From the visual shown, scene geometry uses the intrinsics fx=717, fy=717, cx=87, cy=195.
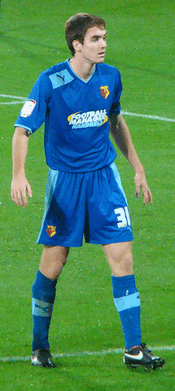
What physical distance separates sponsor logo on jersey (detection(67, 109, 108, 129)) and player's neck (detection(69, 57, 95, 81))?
0.21m

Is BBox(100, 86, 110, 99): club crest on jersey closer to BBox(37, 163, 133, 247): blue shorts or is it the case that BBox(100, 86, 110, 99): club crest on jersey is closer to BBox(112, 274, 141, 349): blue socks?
BBox(37, 163, 133, 247): blue shorts

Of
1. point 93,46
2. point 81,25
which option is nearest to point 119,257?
point 93,46

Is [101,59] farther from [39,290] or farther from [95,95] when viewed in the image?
[39,290]

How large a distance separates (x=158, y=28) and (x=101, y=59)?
45.3 feet

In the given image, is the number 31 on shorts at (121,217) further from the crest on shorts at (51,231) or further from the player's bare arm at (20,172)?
the player's bare arm at (20,172)

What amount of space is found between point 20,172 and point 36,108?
1.26ft

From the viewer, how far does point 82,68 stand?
4.09 metres

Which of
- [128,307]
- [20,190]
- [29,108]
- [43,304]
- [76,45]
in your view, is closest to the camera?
[20,190]

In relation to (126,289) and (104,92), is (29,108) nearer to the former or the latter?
(104,92)

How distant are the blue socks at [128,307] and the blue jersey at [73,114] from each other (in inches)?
27.2

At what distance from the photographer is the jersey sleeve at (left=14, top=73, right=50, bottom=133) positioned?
3.94 metres

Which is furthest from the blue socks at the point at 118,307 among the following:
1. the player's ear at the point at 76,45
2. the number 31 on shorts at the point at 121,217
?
the player's ear at the point at 76,45

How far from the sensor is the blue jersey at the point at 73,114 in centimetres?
402

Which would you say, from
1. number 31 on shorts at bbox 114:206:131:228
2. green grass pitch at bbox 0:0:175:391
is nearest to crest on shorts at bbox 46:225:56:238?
number 31 on shorts at bbox 114:206:131:228
